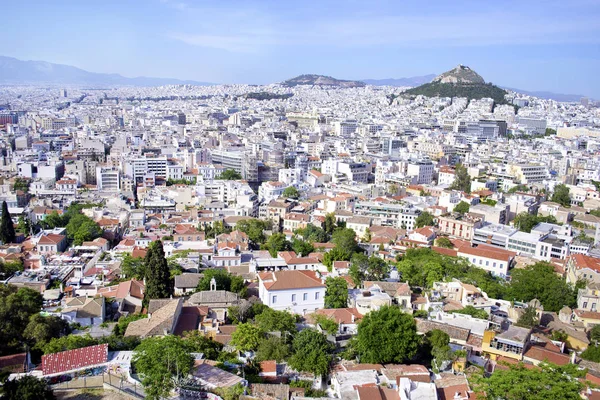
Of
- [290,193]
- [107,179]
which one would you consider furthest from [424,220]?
[107,179]

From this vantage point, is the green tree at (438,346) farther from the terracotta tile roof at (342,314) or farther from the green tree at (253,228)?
the green tree at (253,228)

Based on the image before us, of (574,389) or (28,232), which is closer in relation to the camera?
(574,389)

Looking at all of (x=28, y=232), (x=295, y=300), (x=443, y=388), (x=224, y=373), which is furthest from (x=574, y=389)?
(x=28, y=232)

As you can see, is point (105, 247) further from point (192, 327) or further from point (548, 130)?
point (548, 130)

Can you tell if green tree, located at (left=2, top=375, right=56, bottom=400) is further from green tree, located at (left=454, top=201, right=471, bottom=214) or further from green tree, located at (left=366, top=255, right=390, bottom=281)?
green tree, located at (left=454, top=201, right=471, bottom=214)

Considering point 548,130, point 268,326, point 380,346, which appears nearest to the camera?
point 380,346

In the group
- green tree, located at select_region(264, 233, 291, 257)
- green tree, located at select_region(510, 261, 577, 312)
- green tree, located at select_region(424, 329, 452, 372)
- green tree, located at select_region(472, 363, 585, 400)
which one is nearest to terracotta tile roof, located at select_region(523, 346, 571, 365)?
green tree, located at select_region(424, 329, 452, 372)

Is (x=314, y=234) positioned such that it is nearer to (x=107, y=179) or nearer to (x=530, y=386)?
(x=530, y=386)
